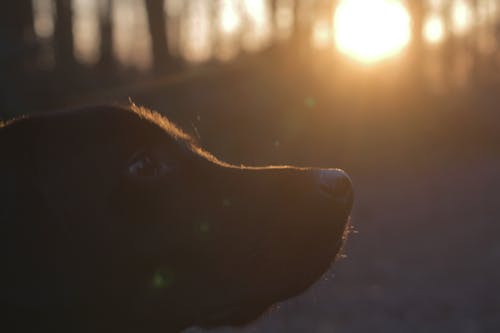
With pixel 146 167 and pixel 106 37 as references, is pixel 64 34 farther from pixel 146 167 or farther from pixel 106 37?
pixel 146 167

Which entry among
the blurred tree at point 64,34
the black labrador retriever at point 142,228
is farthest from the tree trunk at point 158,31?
the black labrador retriever at point 142,228

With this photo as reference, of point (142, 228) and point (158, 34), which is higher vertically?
point (142, 228)

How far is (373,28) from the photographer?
131 feet

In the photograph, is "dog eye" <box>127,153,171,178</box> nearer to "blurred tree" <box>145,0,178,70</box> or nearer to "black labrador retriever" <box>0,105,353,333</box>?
"black labrador retriever" <box>0,105,353,333</box>

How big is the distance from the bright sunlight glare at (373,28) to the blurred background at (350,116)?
0.13 meters

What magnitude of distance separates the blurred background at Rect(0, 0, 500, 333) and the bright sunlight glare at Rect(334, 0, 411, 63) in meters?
0.13

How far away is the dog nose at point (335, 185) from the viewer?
14.4 ft

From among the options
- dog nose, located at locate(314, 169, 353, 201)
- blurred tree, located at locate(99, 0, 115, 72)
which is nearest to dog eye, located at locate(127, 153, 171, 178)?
dog nose, located at locate(314, 169, 353, 201)

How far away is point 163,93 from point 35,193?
429 inches

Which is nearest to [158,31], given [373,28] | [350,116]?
[350,116]

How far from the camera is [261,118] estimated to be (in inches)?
677

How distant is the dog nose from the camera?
14.4 feet

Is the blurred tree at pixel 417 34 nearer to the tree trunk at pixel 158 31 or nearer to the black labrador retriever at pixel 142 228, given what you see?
the tree trunk at pixel 158 31

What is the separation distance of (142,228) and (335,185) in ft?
2.94
